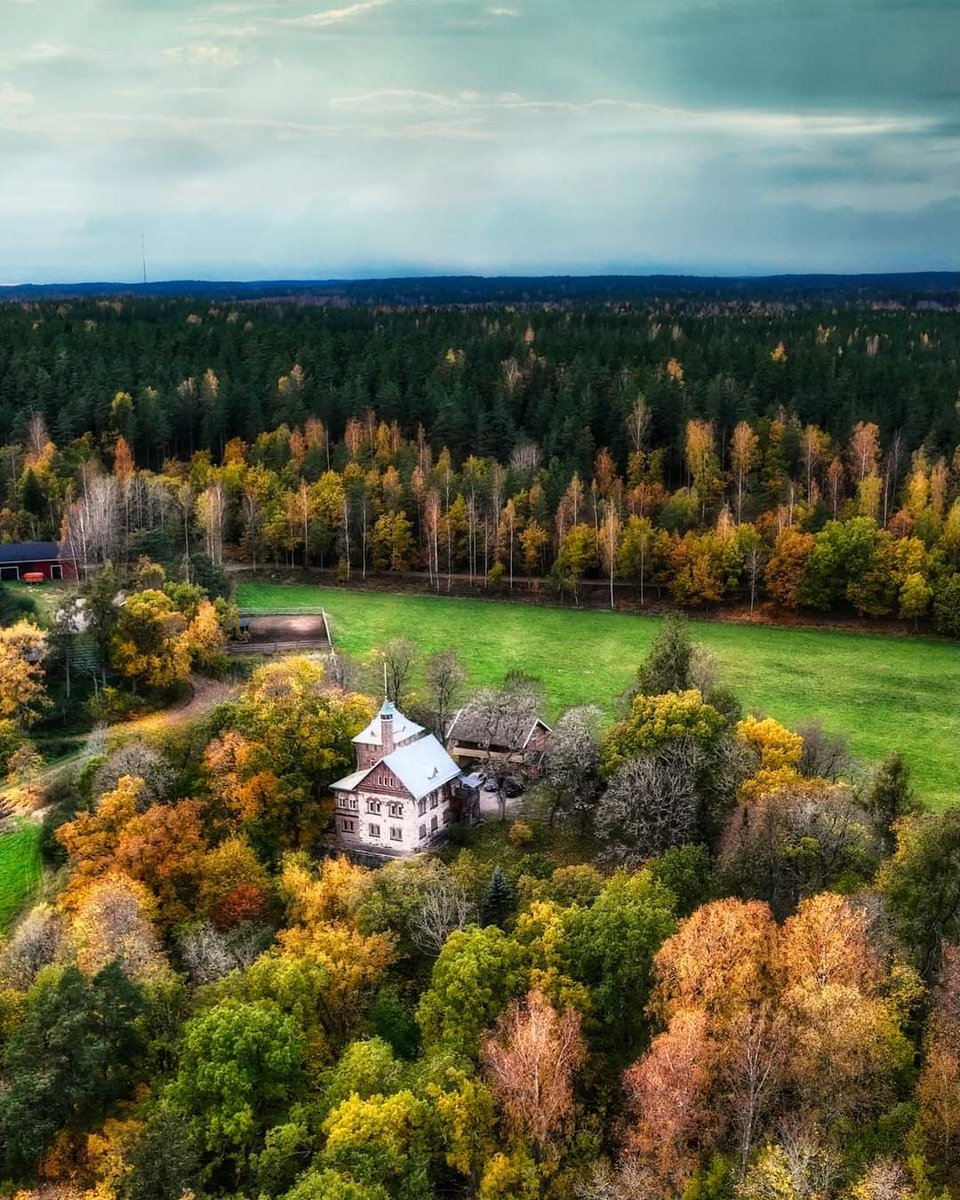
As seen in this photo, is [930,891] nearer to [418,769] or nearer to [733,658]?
[418,769]

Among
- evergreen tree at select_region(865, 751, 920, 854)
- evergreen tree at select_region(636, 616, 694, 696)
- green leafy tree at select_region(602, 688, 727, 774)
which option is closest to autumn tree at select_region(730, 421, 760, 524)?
evergreen tree at select_region(636, 616, 694, 696)

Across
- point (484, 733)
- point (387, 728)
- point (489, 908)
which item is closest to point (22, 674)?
point (387, 728)

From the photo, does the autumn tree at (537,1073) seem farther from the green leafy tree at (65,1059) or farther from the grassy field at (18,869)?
the grassy field at (18,869)

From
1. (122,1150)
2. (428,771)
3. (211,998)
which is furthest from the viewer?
(428,771)

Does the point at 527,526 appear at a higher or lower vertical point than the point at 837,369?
lower

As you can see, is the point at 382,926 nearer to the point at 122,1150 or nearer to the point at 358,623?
the point at 122,1150

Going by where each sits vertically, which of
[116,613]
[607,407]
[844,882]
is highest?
[607,407]

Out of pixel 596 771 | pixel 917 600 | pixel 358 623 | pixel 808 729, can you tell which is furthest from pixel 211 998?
pixel 917 600
